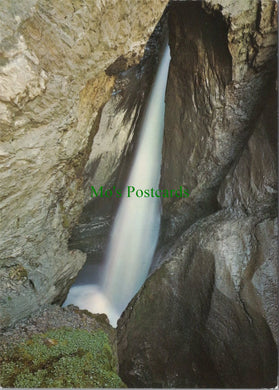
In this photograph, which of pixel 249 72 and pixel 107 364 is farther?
pixel 249 72

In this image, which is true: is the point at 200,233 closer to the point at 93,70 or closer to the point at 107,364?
the point at 107,364

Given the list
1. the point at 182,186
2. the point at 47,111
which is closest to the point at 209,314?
the point at 182,186

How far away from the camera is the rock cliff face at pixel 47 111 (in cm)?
335

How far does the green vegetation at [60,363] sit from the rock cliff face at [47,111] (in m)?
0.88

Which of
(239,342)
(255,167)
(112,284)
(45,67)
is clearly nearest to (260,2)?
(255,167)

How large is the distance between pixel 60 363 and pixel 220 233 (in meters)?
3.03

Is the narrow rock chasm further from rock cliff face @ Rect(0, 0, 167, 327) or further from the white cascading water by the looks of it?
the white cascading water

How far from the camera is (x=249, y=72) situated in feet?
17.4

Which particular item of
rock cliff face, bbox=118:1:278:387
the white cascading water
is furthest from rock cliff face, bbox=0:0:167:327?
the white cascading water

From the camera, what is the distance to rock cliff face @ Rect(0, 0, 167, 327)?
335 cm

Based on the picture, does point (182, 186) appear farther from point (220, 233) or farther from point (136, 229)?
point (220, 233)

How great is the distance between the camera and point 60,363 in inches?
146

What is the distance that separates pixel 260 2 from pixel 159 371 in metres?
6.36

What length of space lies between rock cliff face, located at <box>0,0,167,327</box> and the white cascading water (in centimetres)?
216
